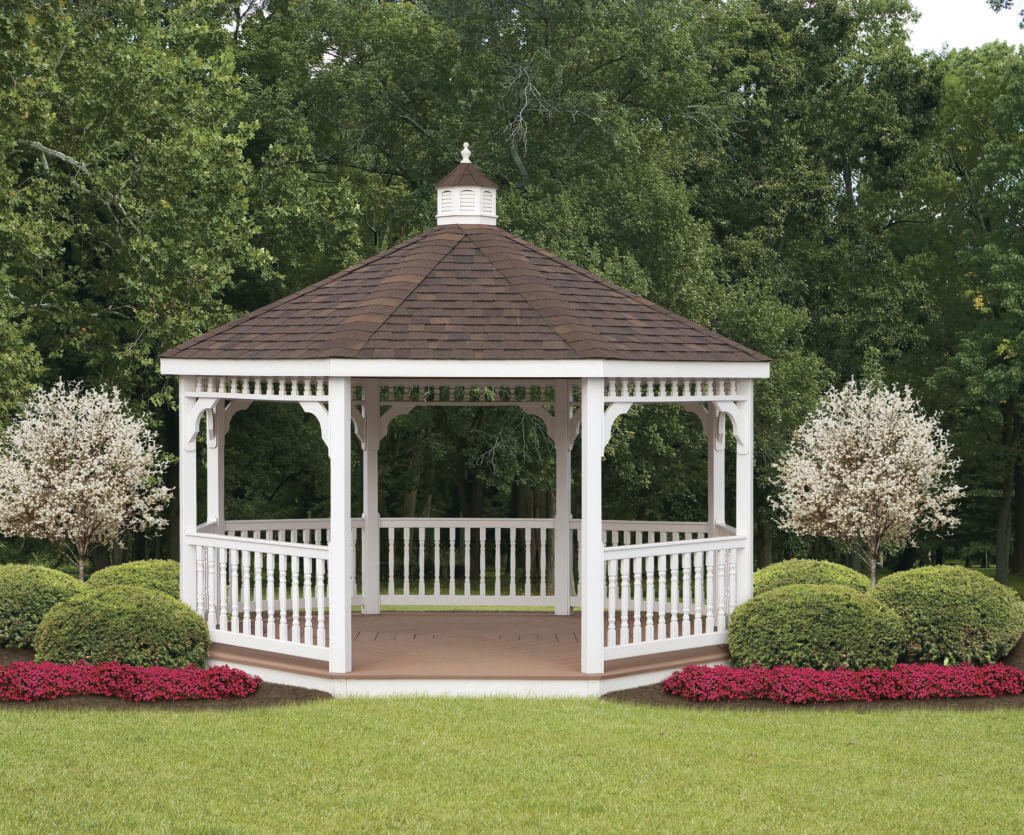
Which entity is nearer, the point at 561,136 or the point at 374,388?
the point at 374,388

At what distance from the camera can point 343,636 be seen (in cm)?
1165

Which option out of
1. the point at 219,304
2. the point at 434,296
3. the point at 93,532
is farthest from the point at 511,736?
the point at 219,304

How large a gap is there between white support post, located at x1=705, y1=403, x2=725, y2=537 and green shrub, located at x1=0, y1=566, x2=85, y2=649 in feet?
20.5

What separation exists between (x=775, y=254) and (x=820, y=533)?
7.84 metres

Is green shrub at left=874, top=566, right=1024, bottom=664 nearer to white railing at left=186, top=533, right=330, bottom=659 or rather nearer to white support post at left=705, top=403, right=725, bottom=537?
white support post at left=705, top=403, right=725, bottom=537

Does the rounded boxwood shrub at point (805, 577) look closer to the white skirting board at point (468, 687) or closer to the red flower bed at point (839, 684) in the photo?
the red flower bed at point (839, 684)

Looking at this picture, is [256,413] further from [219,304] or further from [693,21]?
[693,21]

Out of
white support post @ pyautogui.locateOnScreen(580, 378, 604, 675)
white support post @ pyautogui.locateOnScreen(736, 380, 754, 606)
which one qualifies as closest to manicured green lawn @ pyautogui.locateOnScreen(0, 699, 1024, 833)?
white support post @ pyautogui.locateOnScreen(580, 378, 604, 675)

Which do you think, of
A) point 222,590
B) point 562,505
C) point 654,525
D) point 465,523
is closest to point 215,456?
point 222,590

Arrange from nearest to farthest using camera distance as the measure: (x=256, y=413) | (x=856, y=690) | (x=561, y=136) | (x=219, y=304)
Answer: (x=856, y=690) → (x=219, y=304) → (x=561, y=136) → (x=256, y=413)

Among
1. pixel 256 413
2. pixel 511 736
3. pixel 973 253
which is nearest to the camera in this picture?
pixel 511 736

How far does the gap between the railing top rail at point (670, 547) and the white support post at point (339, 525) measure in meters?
2.17

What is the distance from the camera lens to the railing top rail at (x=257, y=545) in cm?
1177

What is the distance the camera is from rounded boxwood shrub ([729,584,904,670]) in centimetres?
1190
